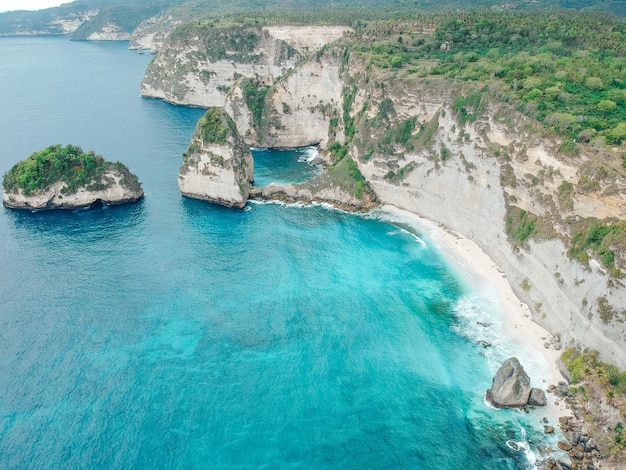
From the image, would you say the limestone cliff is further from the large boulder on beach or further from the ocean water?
the large boulder on beach

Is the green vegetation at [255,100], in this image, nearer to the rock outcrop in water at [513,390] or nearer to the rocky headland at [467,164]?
the rocky headland at [467,164]

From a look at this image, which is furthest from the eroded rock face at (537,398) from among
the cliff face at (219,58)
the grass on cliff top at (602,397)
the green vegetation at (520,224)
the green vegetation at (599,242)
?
the cliff face at (219,58)

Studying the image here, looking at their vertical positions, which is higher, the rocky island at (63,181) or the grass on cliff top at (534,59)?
the grass on cliff top at (534,59)

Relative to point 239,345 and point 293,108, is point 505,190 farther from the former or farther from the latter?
point 293,108

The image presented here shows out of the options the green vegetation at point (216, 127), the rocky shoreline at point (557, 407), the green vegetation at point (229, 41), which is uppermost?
the green vegetation at point (229, 41)

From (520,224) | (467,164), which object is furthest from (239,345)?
(467,164)

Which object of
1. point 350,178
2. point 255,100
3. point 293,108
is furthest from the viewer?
point 255,100

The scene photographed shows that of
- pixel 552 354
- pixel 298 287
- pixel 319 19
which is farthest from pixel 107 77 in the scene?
pixel 552 354

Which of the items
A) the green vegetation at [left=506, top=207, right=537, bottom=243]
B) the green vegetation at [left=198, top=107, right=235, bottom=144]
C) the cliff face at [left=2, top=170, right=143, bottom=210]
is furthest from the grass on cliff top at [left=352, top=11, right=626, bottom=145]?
the cliff face at [left=2, top=170, right=143, bottom=210]

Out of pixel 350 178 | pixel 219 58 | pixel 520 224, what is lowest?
pixel 350 178
